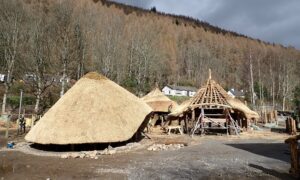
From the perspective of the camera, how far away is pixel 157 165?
1348 centimetres

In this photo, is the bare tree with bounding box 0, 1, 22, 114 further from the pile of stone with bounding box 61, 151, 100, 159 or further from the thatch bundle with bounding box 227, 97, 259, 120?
the thatch bundle with bounding box 227, 97, 259, 120

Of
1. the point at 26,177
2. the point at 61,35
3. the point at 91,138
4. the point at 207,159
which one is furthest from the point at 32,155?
the point at 61,35

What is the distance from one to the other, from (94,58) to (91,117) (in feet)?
147

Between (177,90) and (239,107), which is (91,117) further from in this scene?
(177,90)

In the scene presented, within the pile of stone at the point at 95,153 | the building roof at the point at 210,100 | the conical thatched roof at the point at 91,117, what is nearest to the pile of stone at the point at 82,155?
the pile of stone at the point at 95,153

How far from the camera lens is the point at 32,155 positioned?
1703cm

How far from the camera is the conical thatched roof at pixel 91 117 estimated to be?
17.5 metres

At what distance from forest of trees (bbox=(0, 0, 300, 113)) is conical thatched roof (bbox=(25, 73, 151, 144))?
774 inches

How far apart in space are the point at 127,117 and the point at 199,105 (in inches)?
385

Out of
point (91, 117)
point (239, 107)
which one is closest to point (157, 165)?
point (91, 117)

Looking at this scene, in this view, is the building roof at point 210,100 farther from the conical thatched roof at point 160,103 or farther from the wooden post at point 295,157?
the wooden post at point 295,157

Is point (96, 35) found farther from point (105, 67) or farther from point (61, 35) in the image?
point (61, 35)

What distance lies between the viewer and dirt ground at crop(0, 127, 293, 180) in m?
11.6

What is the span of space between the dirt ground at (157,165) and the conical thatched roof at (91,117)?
1.44 metres
